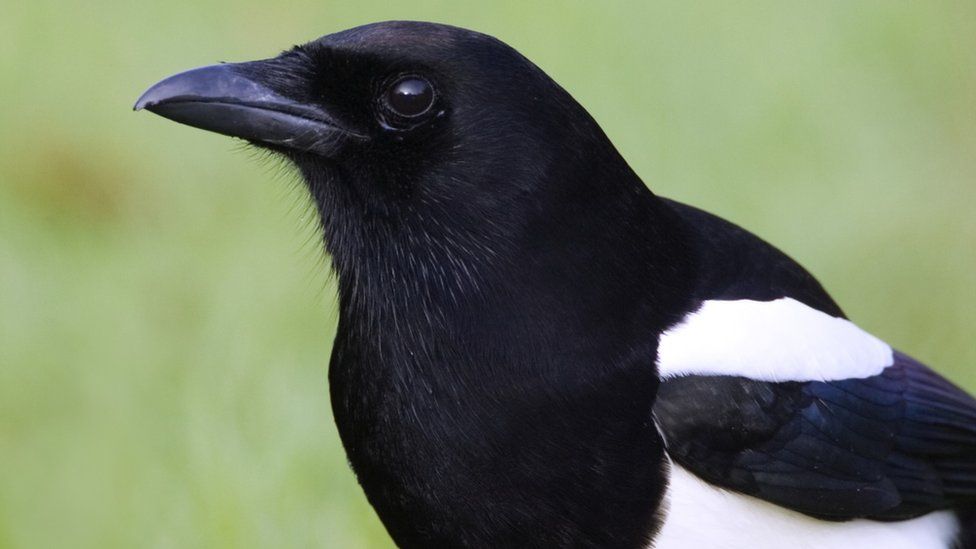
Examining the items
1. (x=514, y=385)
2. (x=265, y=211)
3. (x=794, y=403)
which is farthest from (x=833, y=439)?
(x=265, y=211)

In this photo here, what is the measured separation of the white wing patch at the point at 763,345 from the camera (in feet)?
7.16

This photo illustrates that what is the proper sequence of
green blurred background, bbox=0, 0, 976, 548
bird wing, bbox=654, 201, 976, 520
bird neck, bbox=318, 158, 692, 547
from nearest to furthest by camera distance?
bird neck, bbox=318, 158, 692, 547
bird wing, bbox=654, 201, 976, 520
green blurred background, bbox=0, 0, 976, 548

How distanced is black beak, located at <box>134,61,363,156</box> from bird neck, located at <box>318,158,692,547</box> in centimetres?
17

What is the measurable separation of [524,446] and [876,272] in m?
2.19

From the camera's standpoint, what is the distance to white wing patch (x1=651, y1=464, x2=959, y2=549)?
7.07 feet

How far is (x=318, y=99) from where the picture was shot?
2.16m

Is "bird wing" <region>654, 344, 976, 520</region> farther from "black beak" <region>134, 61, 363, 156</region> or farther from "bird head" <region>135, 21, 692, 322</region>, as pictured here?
"black beak" <region>134, 61, 363, 156</region>

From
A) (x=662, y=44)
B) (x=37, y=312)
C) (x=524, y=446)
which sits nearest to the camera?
(x=524, y=446)

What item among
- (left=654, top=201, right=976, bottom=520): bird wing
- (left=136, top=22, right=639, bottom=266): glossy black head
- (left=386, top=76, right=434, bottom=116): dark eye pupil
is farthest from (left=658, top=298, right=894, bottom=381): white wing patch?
(left=386, top=76, right=434, bottom=116): dark eye pupil

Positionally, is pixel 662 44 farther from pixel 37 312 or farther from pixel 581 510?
pixel 581 510

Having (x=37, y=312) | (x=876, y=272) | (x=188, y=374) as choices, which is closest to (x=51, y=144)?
(x=37, y=312)

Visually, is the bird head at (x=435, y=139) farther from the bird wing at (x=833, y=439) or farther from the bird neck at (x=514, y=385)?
the bird wing at (x=833, y=439)

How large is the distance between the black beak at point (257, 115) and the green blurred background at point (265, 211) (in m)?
0.24

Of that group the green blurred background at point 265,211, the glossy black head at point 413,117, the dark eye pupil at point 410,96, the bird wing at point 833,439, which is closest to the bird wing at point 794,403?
the bird wing at point 833,439
